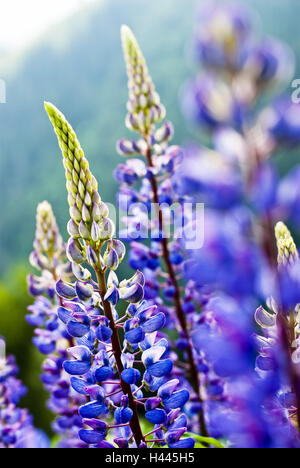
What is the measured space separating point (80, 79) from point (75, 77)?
0.12 meters

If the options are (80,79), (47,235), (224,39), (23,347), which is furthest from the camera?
(80,79)

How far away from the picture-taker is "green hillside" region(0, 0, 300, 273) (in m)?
9.12

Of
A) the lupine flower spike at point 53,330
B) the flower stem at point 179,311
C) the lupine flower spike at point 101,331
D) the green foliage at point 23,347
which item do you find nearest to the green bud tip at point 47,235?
the lupine flower spike at point 53,330

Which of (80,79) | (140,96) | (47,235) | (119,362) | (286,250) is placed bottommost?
(119,362)

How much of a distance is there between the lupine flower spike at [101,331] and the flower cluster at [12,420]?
66 centimetres

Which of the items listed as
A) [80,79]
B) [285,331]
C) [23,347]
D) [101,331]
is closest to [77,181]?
[101,331]

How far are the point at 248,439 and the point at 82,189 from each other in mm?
605

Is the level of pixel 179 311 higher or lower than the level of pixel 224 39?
lower

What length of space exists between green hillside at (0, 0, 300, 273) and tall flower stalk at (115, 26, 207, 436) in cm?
731

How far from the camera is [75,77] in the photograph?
9.62 metres

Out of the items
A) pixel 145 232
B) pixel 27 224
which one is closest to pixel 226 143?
pixel 145 232

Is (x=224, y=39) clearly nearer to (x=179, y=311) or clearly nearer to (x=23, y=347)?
(x=179, y=311)
